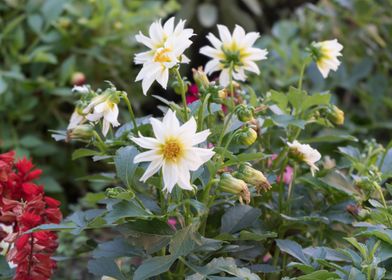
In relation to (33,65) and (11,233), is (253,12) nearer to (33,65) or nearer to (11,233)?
(33,65)

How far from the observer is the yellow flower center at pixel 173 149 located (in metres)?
0.95

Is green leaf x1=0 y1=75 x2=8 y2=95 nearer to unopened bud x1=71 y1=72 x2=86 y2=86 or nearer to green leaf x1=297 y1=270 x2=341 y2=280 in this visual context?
unopened bud x1=71 y1=72 x2=86 y2=86

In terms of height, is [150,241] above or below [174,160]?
below

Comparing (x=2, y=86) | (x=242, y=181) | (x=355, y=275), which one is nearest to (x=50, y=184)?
(x=2, y=86)

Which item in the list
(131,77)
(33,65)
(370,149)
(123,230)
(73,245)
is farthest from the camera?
(131,77)

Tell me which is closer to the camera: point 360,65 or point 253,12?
point 360,65

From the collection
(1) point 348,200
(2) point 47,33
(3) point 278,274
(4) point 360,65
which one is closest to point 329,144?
(4) point 360,65

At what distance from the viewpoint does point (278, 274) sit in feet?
4.00

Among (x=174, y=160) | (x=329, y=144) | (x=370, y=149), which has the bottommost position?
(x=329, y=144)

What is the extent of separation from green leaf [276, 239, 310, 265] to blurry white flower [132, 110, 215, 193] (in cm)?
24

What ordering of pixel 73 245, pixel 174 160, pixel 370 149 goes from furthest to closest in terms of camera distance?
pixel 73 245 → pixel 370 149 → pixel 174 160

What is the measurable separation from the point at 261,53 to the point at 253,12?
1.70m

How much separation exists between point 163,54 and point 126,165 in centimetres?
17

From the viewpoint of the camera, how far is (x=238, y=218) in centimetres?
116
